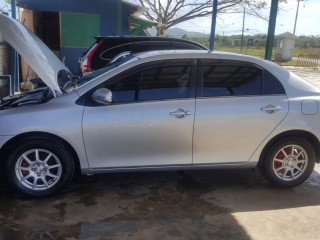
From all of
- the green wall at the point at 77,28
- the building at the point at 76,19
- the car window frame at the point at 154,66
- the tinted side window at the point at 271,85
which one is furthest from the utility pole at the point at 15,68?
the tinted side window at the point at 271,85

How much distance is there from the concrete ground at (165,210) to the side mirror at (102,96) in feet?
3.67

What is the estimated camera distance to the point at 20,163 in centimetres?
396

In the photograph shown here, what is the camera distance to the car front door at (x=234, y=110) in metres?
4.12

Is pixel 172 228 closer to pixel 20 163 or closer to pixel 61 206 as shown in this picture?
pixel 61 206

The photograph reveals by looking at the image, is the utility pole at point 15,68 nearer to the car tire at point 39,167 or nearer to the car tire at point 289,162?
the car tire at point 39,167

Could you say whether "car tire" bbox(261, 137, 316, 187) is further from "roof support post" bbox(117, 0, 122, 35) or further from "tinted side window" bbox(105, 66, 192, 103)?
"roof support post" bbox(117, 0, 122, 35)

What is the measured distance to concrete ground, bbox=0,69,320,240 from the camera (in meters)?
3.46

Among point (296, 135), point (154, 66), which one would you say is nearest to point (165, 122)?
point (154, 66)

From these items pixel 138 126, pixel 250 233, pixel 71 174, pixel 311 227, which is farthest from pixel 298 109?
pixel 71 174

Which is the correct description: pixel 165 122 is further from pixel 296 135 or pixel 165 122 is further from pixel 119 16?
pixel 119 16

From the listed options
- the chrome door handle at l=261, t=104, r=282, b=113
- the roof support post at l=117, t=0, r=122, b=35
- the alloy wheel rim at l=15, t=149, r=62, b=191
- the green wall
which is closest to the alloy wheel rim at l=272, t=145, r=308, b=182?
the chrome door handle at l=261, t=104, r=282, b=113

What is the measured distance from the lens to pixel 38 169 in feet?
13.1

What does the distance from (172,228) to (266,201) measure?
1304 mm

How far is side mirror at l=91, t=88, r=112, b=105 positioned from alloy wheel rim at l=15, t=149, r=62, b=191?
2.56 ft
